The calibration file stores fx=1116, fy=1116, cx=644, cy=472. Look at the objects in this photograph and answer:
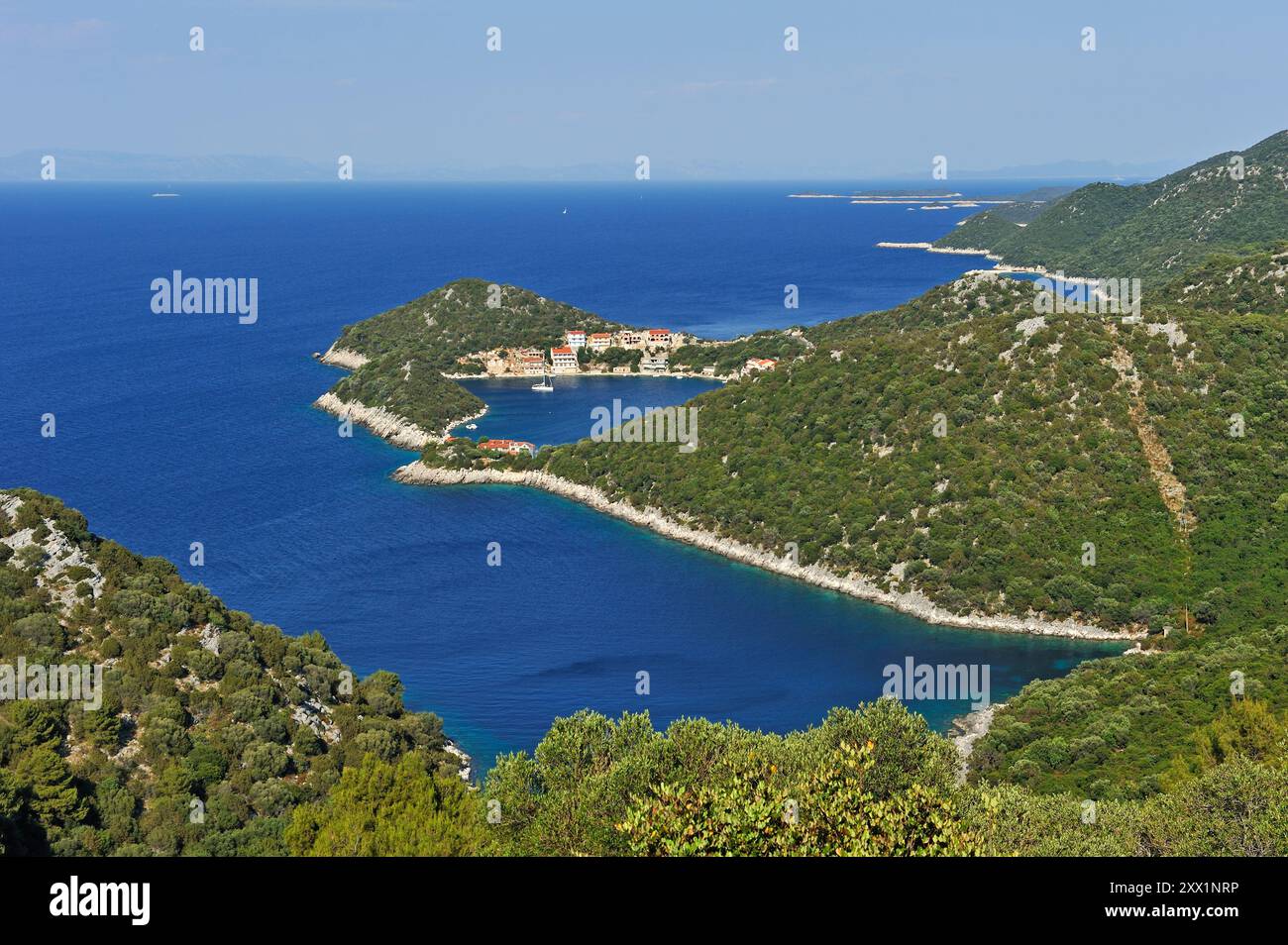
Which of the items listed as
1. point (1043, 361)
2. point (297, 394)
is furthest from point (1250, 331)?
point (297, 394)

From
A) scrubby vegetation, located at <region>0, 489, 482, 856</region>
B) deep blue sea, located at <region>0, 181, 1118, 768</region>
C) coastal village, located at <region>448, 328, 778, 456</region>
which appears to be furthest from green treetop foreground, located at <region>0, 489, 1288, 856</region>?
coastal village, located at <region>448, 328, 778, 456</region>

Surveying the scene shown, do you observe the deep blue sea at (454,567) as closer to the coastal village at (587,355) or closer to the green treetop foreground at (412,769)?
the coastal village at (587,355)

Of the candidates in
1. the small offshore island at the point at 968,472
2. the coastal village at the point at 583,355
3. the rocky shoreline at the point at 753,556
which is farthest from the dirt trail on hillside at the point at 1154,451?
the coastal village at the point at 583,355

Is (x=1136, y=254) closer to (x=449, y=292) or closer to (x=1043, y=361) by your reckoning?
(x=449, y=292)

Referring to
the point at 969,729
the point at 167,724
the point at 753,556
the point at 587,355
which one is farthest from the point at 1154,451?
the point at 587,355

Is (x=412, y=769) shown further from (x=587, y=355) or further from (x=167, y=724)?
(x=587, y=355)
